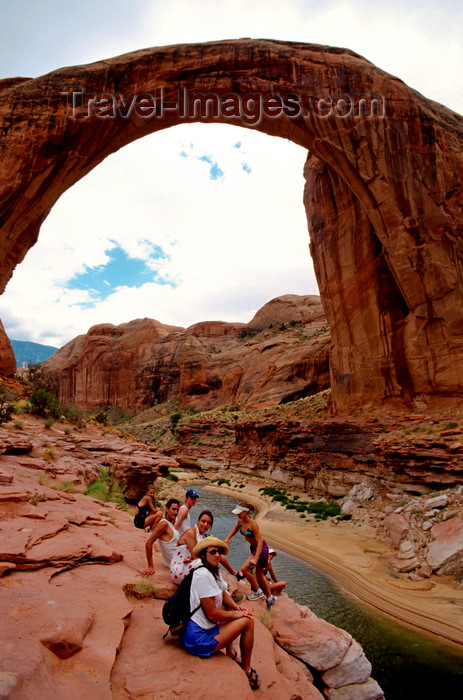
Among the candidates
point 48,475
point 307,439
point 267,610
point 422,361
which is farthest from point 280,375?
point 267,610

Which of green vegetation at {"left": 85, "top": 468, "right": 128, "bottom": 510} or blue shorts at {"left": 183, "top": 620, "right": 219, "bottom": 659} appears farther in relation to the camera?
green vegetation at {"left": 85, "top": 468, "right": 128, "bottom": 510}

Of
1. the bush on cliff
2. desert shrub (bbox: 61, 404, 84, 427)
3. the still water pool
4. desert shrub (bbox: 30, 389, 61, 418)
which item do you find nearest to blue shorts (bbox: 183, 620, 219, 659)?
the still water pool

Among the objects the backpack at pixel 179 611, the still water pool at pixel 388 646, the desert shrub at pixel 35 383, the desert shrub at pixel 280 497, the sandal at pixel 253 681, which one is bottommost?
the desert shrub at pixel 280 497

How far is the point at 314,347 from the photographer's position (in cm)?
3959

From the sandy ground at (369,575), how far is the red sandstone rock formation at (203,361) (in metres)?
23.4

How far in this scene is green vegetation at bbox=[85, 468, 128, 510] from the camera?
33.6 ft

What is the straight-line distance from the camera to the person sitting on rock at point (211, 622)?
3.19 meters

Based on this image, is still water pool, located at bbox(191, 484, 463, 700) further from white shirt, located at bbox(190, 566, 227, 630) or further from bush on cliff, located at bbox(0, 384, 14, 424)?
bush on cliff, located at bbox(0, 384, 14, 424)

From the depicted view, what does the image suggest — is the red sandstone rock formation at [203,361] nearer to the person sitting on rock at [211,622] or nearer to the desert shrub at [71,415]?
the desert shrub at [71,415]

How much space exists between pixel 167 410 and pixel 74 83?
48323 mm

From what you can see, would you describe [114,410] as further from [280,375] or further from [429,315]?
[429,315]

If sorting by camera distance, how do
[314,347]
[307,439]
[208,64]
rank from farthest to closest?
[314,347], [307,439], [208,64]

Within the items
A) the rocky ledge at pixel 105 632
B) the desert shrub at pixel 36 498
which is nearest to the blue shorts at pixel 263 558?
the rocky ledge at pixel 105 632

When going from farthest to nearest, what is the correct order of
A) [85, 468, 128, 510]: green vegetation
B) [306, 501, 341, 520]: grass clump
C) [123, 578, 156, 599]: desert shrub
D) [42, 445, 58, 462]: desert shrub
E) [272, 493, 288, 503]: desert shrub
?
[272, 493, 288, 503]: desert shrub → [306, 501, 341, 520]: grass clump → [42, 445, 58, 462]: desert shrub → [85, 468, 128, 510]: green vegetation → [123, 578, 156, 599]: desert shrub
